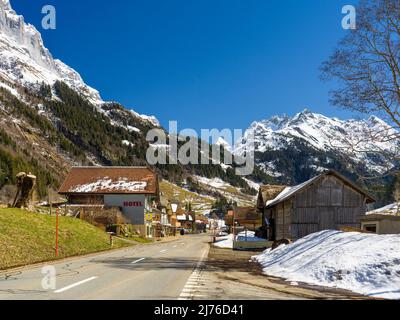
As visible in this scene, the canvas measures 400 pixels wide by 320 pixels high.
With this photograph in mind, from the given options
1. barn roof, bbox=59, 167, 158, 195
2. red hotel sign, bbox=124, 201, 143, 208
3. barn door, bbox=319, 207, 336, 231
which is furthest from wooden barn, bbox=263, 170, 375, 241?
barn roof, bbox=59, 167, 158, 195

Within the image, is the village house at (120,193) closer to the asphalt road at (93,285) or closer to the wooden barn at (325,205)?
the wooden barn at (325,205)

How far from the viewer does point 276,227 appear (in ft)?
158

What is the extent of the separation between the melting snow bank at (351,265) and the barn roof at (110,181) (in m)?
49.4

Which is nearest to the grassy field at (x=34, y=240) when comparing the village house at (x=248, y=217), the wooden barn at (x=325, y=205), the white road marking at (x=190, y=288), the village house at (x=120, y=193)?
the white road marking at (x=190, y=288)

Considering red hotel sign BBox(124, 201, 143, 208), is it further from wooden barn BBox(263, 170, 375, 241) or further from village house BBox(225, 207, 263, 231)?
wooden barn BBox(263, 170, 375, 241)

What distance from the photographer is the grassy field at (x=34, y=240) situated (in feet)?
69.2

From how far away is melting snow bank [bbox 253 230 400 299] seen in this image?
13047mm

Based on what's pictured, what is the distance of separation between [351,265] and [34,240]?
1843cm

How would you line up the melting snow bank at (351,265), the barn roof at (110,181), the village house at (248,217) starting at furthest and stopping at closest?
the village house at (248,217) < the barn roof at (110,181) < the melting snow bank at (351,265)

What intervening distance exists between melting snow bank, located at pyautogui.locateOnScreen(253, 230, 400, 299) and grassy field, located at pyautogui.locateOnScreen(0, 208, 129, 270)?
12.2m

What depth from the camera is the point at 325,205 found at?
1650 inches
